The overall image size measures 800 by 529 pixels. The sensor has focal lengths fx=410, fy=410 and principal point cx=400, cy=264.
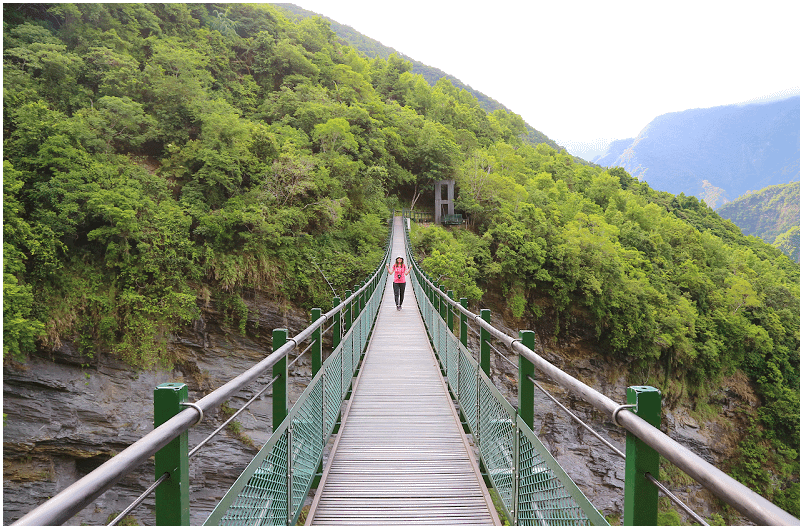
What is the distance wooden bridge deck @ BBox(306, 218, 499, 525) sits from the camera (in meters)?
3.20

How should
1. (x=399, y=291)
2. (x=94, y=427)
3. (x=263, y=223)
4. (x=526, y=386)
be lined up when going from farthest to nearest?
(x=263, y=223), (x=94, y=427), (x=399, y=291), (x=526, y=386)

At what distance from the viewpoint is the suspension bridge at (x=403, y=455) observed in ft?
4.18

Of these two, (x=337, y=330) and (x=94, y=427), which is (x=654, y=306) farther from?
(x=94, y=427)

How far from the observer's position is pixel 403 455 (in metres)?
4.13

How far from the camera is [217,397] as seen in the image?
1743 mm

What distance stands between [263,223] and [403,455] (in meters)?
17.8

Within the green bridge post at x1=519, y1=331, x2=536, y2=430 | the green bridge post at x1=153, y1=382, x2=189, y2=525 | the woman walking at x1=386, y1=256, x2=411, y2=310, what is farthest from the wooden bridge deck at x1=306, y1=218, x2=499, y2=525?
the woman walking at x1=386, y1=256, x2=411, y2=310

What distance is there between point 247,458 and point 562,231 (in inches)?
1012

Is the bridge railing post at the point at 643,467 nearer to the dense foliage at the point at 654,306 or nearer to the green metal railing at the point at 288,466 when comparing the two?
the green metal railing at the point at 288,466

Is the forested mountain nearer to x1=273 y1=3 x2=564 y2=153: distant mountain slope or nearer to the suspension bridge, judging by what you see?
the suspension bridge

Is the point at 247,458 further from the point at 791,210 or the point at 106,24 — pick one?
the point at 791,210

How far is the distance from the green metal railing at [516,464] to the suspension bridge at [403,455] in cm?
1

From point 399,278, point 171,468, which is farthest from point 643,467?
point 399,278

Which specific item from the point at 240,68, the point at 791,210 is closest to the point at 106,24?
the point at 240,68
